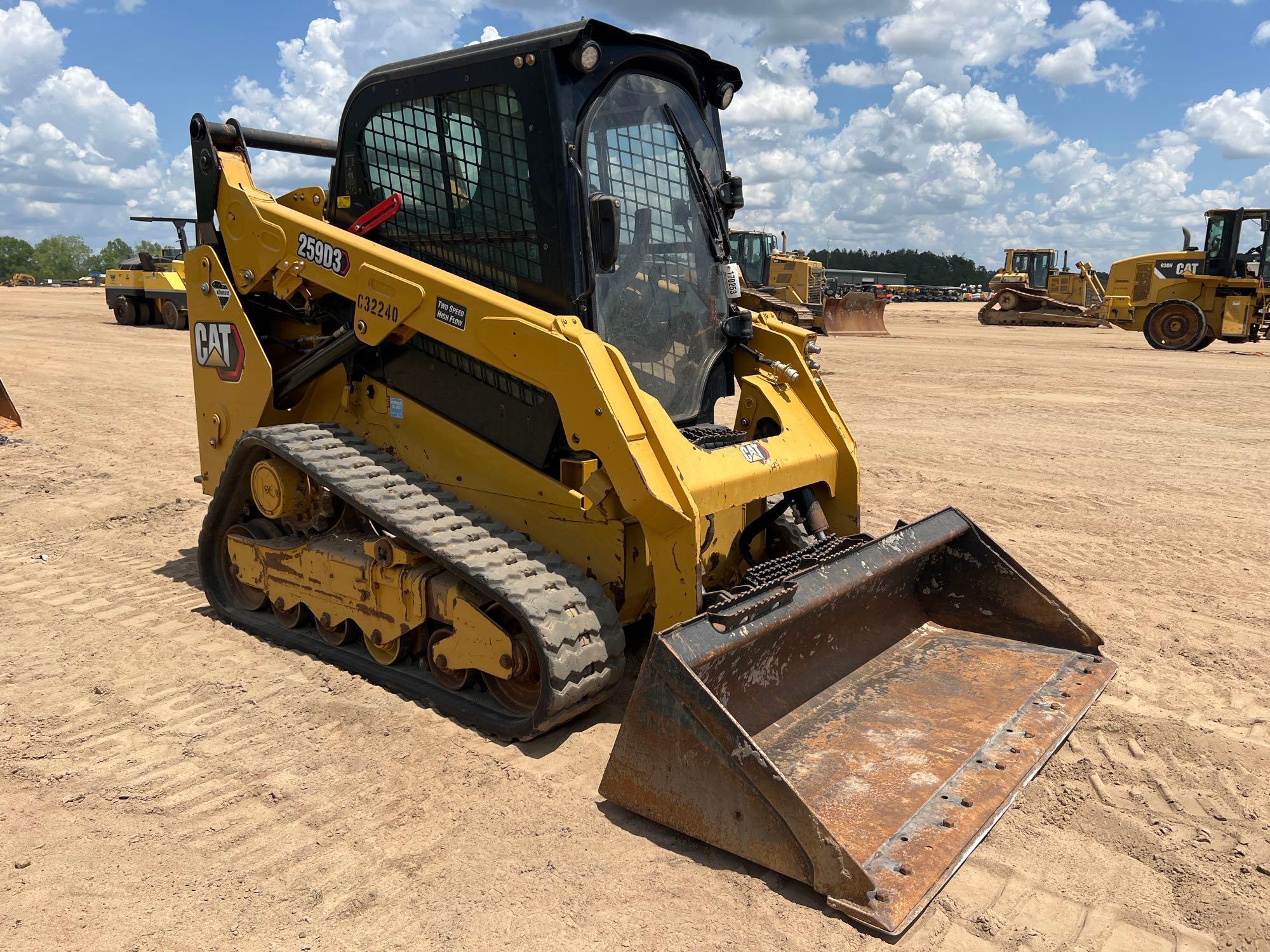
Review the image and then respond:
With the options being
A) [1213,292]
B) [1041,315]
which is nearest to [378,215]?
[1213,292]

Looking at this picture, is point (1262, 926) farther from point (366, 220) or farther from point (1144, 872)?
point (366, 220)

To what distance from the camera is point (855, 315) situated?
27250 mm

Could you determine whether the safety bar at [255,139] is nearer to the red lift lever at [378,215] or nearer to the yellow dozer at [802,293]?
the red lift lever at [378,215]

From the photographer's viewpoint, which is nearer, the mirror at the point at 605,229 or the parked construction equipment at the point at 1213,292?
the mirror at the point at 605,229

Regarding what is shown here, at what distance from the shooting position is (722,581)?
4.42 m

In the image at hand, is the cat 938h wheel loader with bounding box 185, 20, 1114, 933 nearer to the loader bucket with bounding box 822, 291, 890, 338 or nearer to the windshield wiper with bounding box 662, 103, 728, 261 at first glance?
the windshield wiper with bounding box 662, 103, 728, 261

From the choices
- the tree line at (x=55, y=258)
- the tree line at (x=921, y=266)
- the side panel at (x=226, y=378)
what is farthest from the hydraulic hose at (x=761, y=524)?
the tree line at (x=55, y=258)

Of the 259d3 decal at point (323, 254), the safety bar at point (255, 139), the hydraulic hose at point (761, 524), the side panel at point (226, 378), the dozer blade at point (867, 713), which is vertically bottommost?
the dozer blade at point (867, 713)

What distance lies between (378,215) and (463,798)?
2757mm

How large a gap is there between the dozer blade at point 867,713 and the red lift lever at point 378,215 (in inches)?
99.8

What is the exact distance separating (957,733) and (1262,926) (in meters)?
1.11

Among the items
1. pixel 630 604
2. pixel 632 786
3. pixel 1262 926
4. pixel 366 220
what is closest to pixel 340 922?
pixel 632 786

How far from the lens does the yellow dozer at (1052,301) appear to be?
95.2 ft

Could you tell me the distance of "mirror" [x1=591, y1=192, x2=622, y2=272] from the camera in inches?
148
